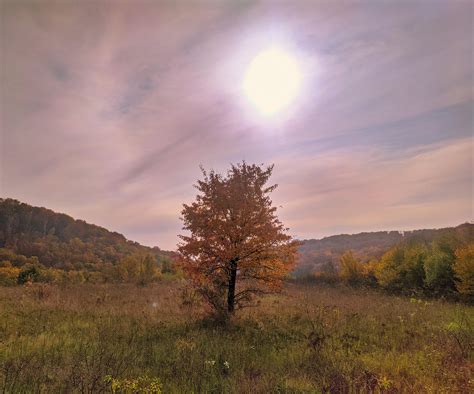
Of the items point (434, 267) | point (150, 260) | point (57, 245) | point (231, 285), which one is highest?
point (57, 245)

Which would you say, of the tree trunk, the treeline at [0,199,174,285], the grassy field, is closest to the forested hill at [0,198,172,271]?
the treeline at [0,199,174,285]

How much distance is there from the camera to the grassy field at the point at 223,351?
5.76 meters

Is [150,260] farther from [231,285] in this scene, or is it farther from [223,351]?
[223,351]

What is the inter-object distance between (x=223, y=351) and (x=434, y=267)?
27.8m

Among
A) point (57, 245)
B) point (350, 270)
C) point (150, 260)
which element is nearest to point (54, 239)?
point (57, 245)

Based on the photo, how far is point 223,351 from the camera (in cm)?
829

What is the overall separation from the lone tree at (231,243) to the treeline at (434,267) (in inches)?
781

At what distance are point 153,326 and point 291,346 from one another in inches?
211

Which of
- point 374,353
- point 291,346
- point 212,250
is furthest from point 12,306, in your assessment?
point 374,353

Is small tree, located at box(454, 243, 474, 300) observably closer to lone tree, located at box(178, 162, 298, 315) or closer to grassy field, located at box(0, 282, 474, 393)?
grassy field, located at box(0, 282, 474, 393)

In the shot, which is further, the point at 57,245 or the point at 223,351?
the point at 57,245

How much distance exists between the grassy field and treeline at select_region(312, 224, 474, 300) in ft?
39.2

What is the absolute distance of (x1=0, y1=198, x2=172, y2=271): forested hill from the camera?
75812 mm

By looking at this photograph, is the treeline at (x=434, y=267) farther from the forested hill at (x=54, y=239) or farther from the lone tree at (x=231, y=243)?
the forested hill at (x=54, y=239)
